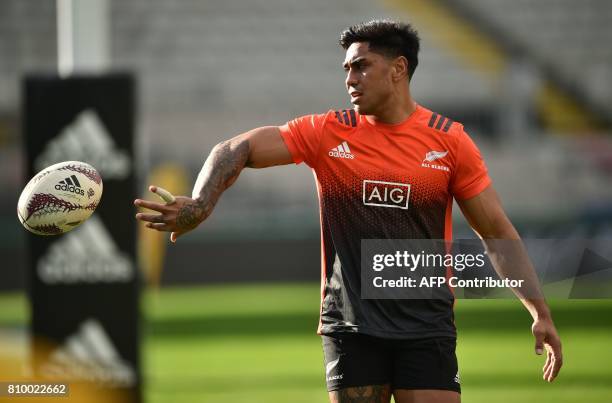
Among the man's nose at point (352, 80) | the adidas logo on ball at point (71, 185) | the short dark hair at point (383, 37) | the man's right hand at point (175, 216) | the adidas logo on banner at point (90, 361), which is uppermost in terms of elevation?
the short dark hair at point (383, 37)

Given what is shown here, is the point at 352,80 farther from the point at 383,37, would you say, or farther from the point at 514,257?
the point at 514,257

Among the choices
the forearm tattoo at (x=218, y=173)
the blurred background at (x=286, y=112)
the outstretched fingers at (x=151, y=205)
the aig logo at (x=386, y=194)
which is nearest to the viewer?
the outstretched fingers at (x=151, y=205)

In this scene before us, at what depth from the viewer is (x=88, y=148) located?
26.2ft

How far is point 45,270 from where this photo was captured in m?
8.11

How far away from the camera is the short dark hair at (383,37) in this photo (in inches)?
206

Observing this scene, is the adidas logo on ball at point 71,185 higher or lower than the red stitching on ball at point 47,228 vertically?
higher

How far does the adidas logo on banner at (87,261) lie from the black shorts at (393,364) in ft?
11.0

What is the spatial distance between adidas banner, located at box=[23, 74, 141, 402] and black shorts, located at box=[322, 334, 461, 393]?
11.0 feet

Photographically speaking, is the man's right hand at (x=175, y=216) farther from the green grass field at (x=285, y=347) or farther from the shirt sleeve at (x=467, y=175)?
the green grass field at (x=285, y=347)

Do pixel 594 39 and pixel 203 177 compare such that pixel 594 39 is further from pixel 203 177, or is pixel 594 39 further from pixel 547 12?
pixel 203 177

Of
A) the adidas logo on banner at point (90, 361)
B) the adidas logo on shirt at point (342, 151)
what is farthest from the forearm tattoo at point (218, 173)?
the adidas logo on banner at point (90, 361)

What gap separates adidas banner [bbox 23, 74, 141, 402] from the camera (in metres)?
8.04

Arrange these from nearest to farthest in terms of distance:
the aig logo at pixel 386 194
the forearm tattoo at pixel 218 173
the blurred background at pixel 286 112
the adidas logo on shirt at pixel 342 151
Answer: the forearm tattoo at pixel 218 173, the aig logo at pixel 386 194, the adidas logo on shirt at pixel 342 151, the blurred background at pixel 286 112

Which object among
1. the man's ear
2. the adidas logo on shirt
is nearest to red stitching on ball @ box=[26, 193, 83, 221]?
the adidas logo on shirt
